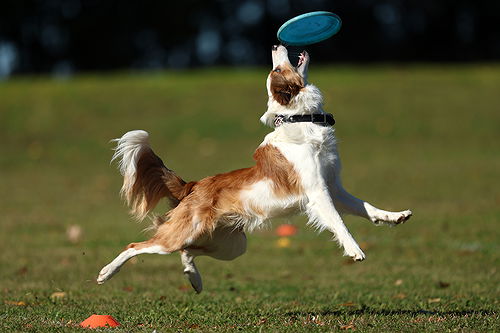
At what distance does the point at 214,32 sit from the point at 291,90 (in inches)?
1681

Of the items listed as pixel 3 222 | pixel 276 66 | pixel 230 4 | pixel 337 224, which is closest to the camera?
pixel 337 224

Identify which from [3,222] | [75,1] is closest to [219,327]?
[3,222]

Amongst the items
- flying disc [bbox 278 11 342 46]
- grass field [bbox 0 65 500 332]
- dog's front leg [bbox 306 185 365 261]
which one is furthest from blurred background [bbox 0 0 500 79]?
dog's front leg [bbox 306 185 365 261]

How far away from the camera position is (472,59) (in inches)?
1786

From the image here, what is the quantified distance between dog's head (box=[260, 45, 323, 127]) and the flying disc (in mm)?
262

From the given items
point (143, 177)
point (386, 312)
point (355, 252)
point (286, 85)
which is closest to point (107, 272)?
point (143, 177)

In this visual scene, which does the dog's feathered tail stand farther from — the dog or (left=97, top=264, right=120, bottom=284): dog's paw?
(left=97, top=264, right=120, bottom=284): dog's paw

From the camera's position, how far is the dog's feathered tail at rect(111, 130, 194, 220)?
7066mm

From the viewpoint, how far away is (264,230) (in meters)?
12.6

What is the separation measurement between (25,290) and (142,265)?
2.10 metres

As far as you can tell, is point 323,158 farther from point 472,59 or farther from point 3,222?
point 472,59

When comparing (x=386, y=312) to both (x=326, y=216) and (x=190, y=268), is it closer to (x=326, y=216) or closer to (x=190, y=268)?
(x=326, y=216)

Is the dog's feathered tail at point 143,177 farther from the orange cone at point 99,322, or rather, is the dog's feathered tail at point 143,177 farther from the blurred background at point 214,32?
the blurred background at point 214,32

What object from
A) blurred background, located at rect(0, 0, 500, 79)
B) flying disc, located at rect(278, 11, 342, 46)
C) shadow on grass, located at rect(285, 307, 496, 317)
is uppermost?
flying disc, located at rect(278, 11, 342, 46)
